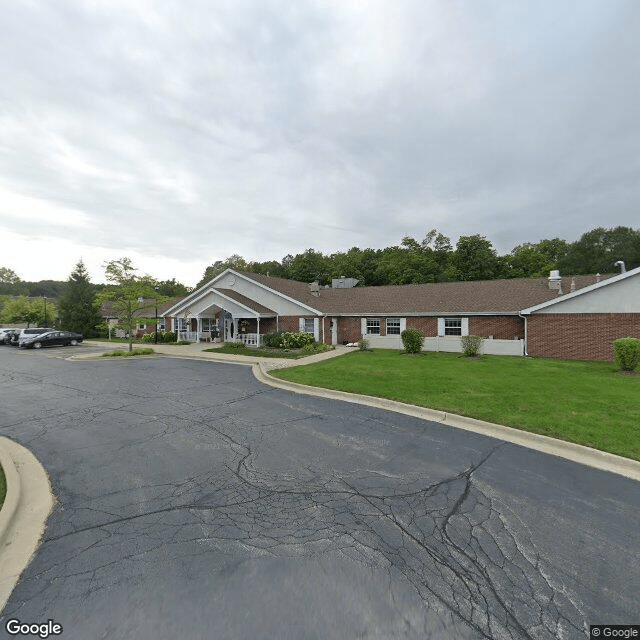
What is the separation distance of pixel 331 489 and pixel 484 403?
6.14 metres

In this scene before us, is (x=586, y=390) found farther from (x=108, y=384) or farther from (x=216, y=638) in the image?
(x=108, y=384)

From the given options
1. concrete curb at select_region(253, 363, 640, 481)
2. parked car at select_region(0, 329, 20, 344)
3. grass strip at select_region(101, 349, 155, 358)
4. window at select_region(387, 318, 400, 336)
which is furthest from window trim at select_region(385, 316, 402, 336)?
parked car at select_region(0, 329, 20, 344)

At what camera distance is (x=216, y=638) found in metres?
2.54

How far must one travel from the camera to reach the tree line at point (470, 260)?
166ft

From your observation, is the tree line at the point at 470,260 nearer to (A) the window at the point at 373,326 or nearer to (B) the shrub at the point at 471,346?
(A) the window at the point at 373,326

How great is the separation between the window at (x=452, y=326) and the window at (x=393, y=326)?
3.37m

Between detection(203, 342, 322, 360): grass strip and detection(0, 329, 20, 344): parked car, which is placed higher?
detection(0, 329, 20, 344): parked car

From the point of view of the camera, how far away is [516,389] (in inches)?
417

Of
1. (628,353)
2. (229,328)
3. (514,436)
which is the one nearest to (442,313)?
(628,353)

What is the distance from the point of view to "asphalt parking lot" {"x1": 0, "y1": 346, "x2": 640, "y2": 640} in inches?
108

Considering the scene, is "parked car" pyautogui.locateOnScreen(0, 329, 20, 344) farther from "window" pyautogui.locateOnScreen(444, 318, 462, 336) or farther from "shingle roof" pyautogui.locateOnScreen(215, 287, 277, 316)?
"window" pyautogui.locateOnScreen(444, 318, 462, 336)

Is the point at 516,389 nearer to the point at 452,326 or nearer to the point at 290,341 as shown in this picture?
the point at 452,326

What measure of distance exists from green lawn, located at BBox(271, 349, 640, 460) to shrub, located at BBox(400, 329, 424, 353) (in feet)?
6.62

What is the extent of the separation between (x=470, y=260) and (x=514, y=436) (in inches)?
1943
